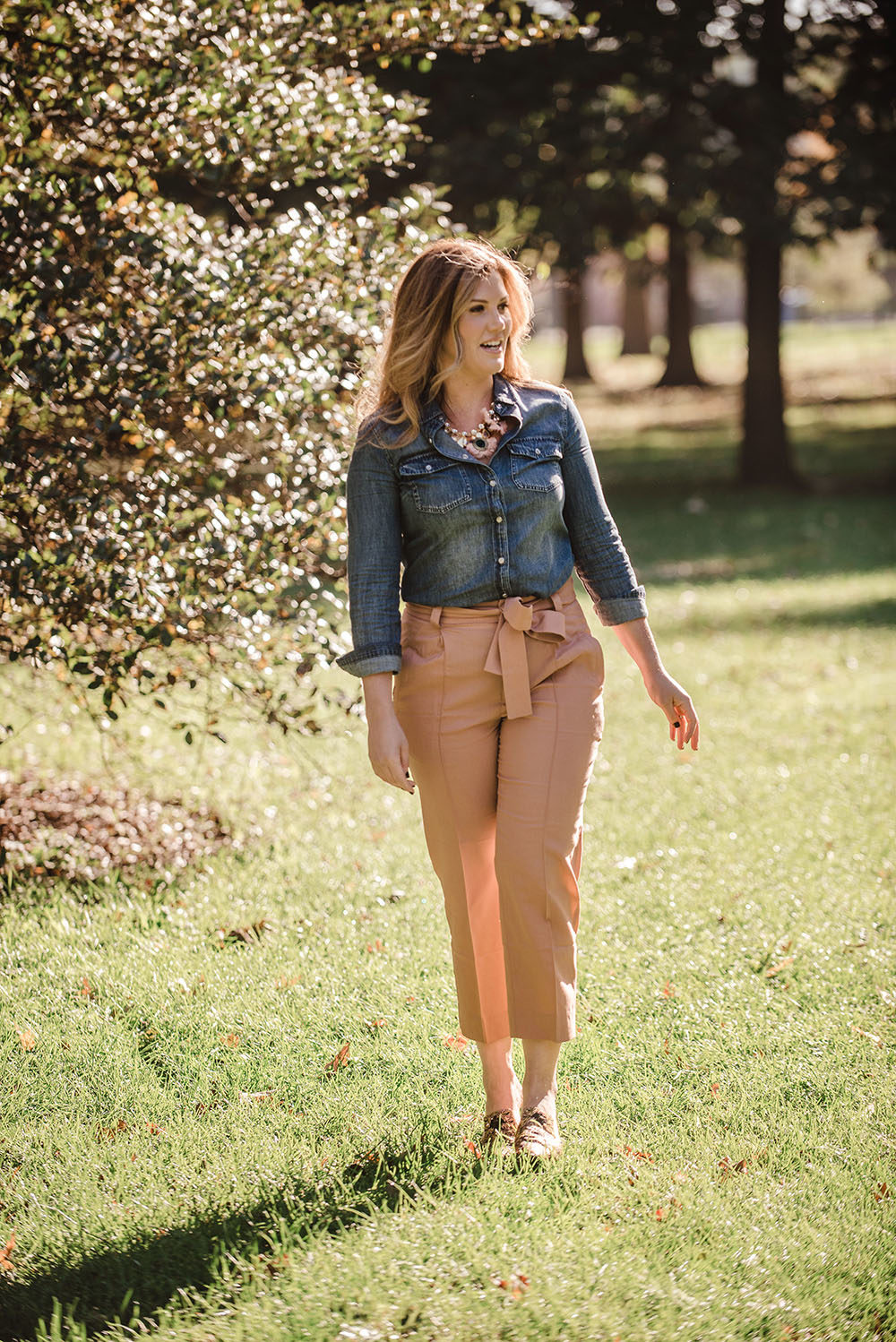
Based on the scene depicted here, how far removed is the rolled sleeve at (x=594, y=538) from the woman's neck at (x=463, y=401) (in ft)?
0.80

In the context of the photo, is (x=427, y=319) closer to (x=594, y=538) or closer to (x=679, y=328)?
(x=594, y=538)

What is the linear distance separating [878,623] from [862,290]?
66.0 meters

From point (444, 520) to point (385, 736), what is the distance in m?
0.57

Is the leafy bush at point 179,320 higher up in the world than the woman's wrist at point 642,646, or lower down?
higher up

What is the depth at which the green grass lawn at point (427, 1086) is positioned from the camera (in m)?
3.05

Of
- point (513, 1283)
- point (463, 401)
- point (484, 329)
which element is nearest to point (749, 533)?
point (463, 401)

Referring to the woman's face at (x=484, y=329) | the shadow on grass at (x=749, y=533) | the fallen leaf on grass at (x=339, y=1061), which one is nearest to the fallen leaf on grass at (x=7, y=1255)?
the fallen leaf on grass at (x=339, y=1061)

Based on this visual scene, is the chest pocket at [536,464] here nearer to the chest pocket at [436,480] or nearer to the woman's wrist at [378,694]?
the chest pocket at [436,480]

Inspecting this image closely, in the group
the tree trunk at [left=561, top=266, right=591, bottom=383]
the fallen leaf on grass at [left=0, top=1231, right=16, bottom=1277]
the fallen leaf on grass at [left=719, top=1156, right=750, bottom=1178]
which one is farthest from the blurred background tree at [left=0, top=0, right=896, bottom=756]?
the tree trunk at [left=561, top=266, right=591, bottom=383]

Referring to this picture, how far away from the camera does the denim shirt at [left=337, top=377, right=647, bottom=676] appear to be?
3.45m

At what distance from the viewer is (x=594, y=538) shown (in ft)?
12.1

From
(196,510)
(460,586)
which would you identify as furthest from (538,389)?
(196,510)

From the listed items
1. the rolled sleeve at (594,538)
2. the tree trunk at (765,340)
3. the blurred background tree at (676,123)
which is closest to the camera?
the rolled sleeve at (594,538)

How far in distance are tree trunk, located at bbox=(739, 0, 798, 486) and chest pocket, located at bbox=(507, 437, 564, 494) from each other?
1547 centimetres
